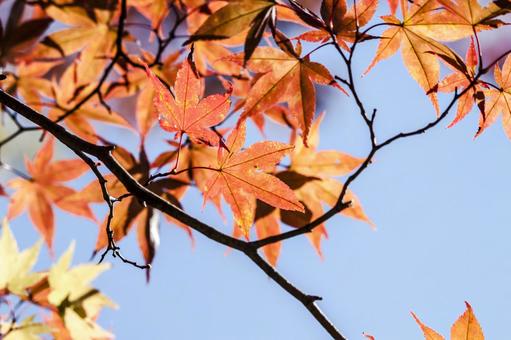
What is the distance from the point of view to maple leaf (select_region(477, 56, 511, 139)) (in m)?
0.84

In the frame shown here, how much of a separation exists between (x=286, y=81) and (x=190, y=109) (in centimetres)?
15

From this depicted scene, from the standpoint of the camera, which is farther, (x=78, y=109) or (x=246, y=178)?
→ (x=78, y=109)

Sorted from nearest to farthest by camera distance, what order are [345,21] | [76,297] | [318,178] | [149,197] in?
[149,197] → [345,21] → [318,178] → [76,297]

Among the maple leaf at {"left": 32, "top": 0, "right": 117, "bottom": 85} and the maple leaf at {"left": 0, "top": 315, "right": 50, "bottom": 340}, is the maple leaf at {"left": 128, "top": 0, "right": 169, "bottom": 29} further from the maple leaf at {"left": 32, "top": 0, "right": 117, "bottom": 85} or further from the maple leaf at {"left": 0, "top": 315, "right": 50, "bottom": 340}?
the maple leaf at {"left": 0, "top": 315, "right": 50, "bottom": 340}

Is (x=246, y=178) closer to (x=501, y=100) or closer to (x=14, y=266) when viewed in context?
(x=501, y=100)

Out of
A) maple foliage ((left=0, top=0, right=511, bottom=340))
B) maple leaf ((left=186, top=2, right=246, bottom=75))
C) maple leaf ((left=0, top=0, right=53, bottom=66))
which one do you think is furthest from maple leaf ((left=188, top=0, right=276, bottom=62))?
maple leaf ((left=0, top=0, right=53, bottom=66))

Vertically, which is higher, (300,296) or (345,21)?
(345,21)

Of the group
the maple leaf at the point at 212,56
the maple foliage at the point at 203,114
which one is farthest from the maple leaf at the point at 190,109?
the maple leaf at the point at 212,56

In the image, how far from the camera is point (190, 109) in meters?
0.75

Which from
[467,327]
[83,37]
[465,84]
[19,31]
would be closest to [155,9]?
[83,37]

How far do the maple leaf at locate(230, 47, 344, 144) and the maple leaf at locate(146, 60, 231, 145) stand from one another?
0.07 meters

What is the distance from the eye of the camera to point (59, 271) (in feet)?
3.90

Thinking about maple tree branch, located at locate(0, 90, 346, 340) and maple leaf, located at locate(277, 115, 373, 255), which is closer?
maple tree branch, located at locate(0, 90, 346, 340)

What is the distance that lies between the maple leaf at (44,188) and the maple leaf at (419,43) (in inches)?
27.3
